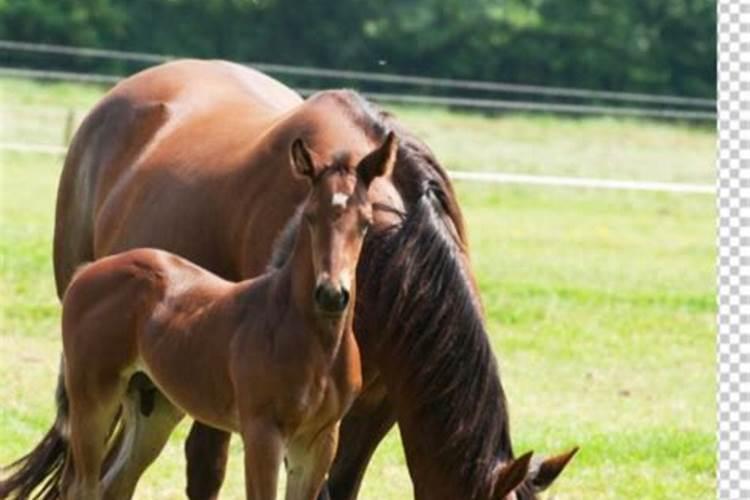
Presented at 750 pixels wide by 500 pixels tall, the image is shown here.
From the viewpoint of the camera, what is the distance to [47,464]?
6406 millimetres

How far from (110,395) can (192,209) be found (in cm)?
99

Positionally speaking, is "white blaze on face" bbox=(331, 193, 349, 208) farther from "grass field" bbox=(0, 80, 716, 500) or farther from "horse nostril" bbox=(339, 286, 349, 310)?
"grass field" bbox=(0, 80, 716, 500)

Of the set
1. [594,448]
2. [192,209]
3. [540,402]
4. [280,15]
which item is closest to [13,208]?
[540,402]

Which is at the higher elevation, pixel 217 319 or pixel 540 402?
pixel 217 319

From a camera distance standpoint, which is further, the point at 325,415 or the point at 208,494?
the point at 208,494

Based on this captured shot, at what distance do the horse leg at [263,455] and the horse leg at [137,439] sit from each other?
3.06 ft

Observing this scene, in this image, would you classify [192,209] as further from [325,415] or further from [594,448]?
[594,448]

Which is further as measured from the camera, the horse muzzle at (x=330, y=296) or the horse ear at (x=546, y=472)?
the horse ear at (x=546, y=472)

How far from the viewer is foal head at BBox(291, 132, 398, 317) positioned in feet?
15.4

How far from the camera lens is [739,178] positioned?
5652mm

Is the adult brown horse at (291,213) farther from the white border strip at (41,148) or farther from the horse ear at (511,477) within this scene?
the white border strip at (41,148)

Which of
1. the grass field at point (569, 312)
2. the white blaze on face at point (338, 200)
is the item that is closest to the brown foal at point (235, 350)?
the white blaze on face at point (338, 200)

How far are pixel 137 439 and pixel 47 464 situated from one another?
2.19ft

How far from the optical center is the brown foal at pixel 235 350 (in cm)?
484
